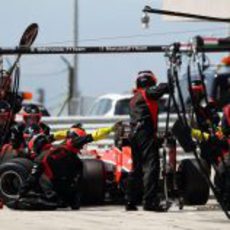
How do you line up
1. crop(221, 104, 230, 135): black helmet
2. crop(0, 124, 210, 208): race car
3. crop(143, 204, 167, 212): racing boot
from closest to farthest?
crop(221, 104, 230, 135): black helmet < crop(143, 204, 167, 212): racing boot < crop(0, 124, 210, 208): race car

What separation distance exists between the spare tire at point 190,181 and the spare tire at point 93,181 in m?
1.14

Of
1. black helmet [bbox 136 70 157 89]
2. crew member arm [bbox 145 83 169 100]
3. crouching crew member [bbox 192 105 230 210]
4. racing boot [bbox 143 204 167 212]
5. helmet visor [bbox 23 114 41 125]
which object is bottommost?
racing boot [bbox 143 204 167 212]

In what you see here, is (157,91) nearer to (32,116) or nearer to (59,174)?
(59,174)

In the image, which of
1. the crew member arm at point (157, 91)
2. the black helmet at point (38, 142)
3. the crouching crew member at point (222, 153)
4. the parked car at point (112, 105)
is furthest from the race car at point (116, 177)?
the parked car at point (112, 105)

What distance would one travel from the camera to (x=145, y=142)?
640 inches

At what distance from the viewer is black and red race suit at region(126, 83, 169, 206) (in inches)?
637

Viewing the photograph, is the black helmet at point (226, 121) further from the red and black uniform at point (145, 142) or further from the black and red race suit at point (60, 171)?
the black and red race suit at point (60, 171)

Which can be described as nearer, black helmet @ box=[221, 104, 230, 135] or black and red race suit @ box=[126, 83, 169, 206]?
black helmet @ box=[221, 104, 230, 135]

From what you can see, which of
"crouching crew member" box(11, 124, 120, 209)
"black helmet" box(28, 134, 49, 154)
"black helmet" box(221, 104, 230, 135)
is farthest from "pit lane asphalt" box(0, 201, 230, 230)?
"black helmet" box(221, 104, 230, 135)

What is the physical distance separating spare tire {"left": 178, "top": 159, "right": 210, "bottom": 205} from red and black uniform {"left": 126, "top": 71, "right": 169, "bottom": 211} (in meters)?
0.67

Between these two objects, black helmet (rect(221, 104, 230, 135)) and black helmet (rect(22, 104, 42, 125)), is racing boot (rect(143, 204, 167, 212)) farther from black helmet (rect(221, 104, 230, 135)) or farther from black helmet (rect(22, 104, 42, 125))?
black helmet (rect(22, 104, 42, 125))

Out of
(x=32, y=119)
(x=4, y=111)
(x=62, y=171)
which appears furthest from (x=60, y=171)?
(x=4, y=111)

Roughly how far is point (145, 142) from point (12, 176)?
2029mm

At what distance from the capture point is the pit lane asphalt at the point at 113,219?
1412 centimetres
